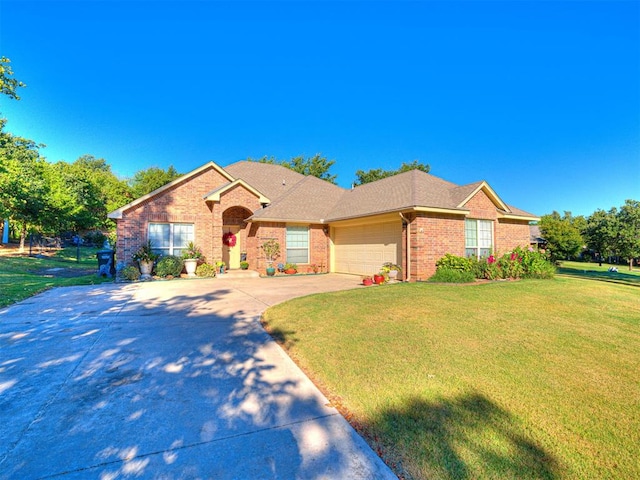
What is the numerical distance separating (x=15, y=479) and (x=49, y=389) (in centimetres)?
160

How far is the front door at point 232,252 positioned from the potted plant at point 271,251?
11.2ft

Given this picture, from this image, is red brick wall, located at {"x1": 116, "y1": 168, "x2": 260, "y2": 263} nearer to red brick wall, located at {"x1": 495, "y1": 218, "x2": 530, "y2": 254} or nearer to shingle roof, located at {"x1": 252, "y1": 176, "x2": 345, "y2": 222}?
shingle roof, located at {"x1": 252, "y1": 176, "x2": 345, "y2": 222}

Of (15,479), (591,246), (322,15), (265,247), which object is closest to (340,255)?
(265,247)

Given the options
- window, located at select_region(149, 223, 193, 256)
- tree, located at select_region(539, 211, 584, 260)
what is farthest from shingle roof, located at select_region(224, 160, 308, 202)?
tree, located at select_region(539, 211, 584, 260)

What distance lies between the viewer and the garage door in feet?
44.3

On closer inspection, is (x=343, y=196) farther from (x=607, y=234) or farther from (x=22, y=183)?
(x=607, y=234)

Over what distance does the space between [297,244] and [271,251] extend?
167cm

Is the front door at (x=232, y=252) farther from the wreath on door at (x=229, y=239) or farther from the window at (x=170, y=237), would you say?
the window at (x=170, y=237)

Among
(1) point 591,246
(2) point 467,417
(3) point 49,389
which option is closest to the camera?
(2) point 467,417

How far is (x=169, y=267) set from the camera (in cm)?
1377

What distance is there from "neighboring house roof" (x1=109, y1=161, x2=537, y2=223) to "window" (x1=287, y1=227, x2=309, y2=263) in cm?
76

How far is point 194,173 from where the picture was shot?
1562 centimetres

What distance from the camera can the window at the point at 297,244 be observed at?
16297 millimetres

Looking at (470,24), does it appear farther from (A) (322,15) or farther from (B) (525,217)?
(B) (525,217)
